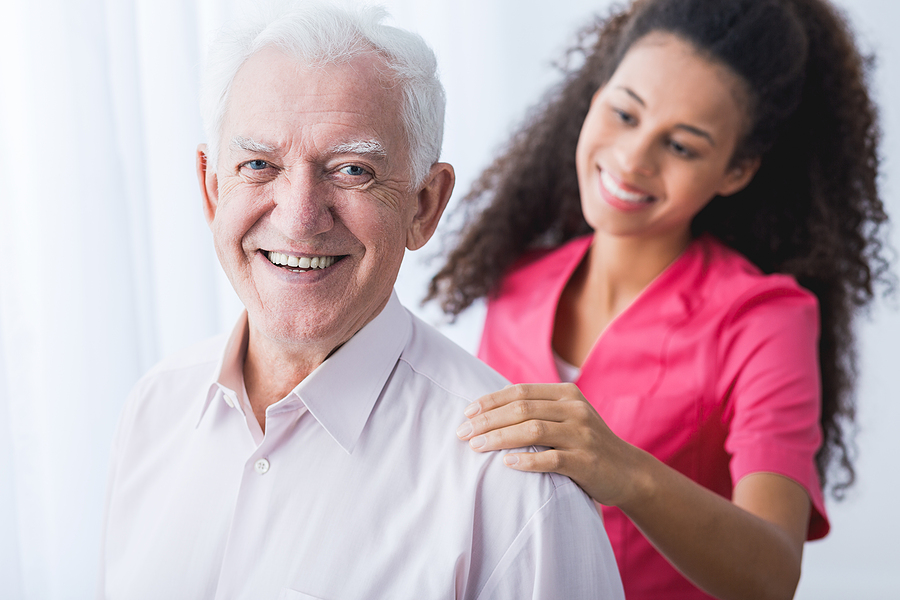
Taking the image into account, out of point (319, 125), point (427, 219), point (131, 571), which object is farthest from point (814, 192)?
point (131, 571)

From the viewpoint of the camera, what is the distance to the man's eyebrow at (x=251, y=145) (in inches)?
40.7

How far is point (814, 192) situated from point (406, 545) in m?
1.43

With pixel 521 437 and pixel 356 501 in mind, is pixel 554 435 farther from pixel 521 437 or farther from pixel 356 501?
pixel 356 501

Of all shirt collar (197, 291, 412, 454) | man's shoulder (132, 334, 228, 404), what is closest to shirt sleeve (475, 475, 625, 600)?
shirt collar (197, 291, 412, 454)

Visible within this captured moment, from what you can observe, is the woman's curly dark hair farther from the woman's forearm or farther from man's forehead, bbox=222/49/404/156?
man's forehead, bbox=222/49/404/156

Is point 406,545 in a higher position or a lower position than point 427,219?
lower

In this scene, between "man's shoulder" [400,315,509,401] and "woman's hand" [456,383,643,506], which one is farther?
"man's shoulder" [400,315,509,401]

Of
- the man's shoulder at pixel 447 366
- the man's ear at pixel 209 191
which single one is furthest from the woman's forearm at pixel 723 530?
the man's ear at pixel 209 191

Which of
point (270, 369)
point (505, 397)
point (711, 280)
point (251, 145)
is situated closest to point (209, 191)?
point (251, 145)

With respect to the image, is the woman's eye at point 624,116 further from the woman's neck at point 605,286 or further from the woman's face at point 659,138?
the woman's neck at point 605,286

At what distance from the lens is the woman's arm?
3.52 feet

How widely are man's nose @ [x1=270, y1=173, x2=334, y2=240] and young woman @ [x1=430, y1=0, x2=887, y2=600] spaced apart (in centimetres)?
47

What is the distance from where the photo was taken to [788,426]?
1544mm

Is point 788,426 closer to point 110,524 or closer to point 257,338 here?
point 257,338
